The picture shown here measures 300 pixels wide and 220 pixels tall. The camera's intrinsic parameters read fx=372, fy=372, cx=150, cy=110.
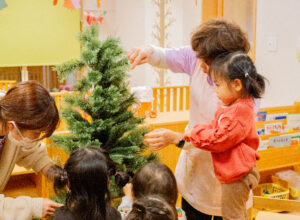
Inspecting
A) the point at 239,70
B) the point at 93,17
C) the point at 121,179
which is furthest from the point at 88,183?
the point at 93,17

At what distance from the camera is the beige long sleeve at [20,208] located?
3.83 feet

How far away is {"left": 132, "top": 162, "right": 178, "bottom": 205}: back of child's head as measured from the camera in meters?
1.17

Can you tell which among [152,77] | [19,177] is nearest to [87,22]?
[152,77]

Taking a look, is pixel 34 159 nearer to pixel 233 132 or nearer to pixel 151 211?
pixel 151 211

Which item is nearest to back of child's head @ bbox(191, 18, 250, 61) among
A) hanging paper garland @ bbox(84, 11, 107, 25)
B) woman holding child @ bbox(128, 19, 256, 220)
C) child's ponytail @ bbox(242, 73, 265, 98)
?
woman holding child @ bbox(128, 19, 256, 220)

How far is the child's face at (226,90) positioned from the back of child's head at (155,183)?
1.02 feet

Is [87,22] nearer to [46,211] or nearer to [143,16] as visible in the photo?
[143,16]

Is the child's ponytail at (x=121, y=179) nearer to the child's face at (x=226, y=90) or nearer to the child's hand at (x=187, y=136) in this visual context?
the child's hand at (x=187, y=136)

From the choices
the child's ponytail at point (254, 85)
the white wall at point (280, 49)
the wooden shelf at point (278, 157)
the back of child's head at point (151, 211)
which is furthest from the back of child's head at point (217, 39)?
the white wall at point (280, 49)

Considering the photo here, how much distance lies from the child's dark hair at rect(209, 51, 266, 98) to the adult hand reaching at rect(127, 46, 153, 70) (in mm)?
300

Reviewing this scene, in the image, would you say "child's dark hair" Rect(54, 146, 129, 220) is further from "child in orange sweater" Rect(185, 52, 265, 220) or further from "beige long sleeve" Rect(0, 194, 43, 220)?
"child in orange sweater" Rect(185, 52, 265, 220)

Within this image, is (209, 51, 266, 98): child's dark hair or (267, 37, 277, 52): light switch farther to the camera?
(267, 37, 277, 52): light switch

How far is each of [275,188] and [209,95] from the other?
1594mm

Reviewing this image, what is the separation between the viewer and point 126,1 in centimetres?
512
